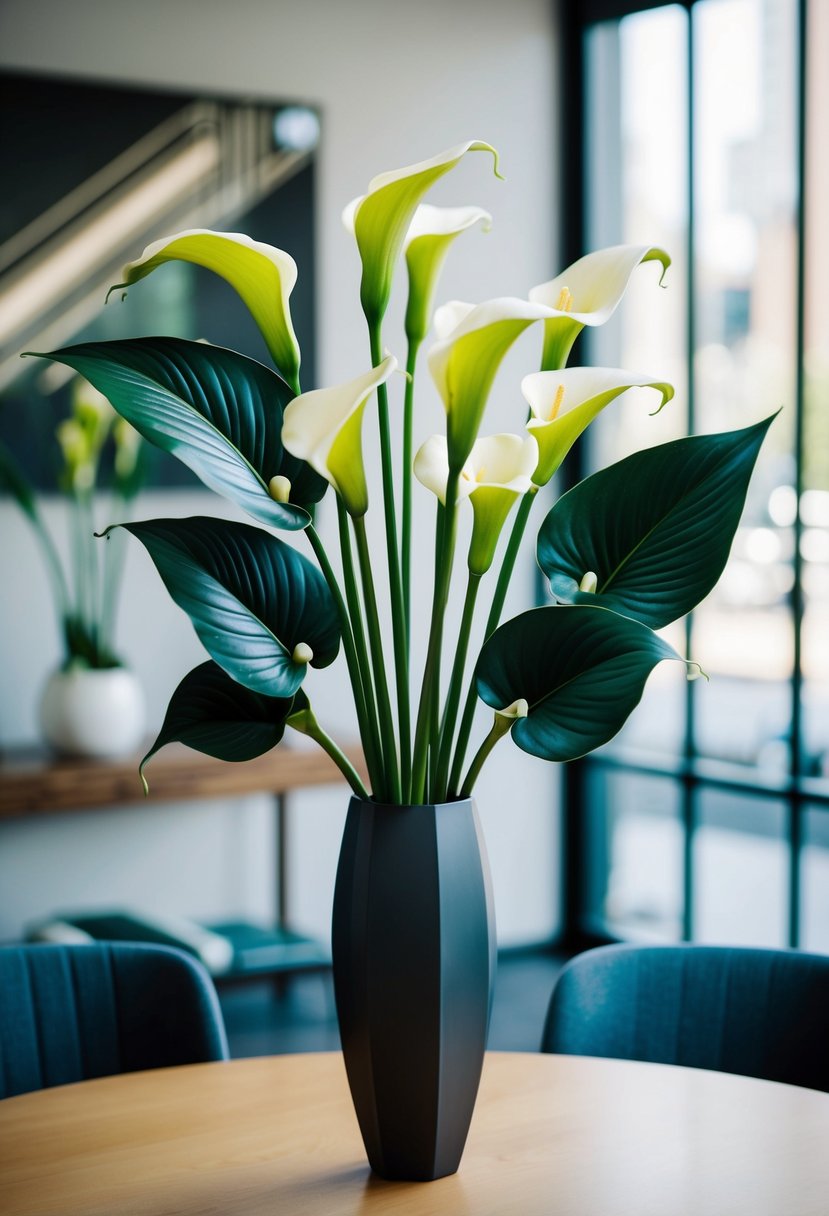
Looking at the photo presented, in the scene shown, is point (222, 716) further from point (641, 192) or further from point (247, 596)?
point (641, 192)

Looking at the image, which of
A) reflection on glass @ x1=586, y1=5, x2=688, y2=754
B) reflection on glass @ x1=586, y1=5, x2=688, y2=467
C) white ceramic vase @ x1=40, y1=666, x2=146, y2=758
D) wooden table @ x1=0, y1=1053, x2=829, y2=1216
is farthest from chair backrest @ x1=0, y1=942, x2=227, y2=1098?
reflection on glass @ x1=586, y1=5, x2=688, y2=467

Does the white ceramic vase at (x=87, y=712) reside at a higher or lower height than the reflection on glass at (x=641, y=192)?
lower

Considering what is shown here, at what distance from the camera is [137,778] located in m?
3.17

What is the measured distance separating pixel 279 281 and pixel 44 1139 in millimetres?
819

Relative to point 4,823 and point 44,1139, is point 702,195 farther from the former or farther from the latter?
point 44,1139

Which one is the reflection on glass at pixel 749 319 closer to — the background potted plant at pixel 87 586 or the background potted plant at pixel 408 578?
the background potted plant at pixel 87 586

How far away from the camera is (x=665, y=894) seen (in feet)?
13.1

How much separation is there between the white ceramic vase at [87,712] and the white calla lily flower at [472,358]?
2.30m

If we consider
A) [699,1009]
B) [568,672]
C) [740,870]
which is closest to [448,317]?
[568,672]

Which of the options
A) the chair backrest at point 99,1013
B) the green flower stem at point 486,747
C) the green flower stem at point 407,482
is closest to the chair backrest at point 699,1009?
the chair backrest at point 99,1013

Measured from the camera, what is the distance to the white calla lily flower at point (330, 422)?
1066 millimetres

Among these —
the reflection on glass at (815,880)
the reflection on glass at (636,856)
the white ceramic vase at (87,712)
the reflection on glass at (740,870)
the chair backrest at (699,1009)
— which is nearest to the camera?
the chair backrest at (699,1009)

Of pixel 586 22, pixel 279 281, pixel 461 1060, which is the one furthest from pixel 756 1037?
pixel 586 22

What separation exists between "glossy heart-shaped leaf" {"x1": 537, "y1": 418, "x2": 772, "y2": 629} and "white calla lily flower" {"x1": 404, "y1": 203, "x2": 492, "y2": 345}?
20cm
